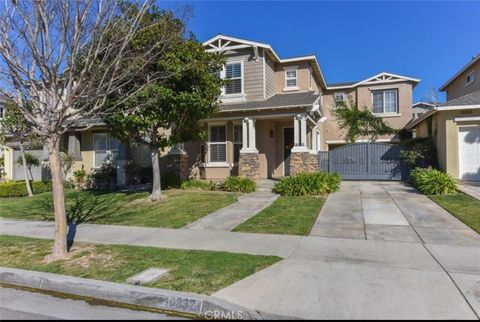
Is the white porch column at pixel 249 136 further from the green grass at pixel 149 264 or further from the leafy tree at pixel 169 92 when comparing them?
the green grass at pixel 149 264

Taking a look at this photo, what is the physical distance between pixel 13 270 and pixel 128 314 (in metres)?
2.84

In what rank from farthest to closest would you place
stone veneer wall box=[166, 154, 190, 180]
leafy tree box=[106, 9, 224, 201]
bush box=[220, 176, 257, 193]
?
stone veneer wall box=[166, 154, 190, 180]
bush box=[220, 176, 257, 193]
leafy tree box=[106, 9, 224, 201]

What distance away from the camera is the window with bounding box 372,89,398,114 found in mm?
26078

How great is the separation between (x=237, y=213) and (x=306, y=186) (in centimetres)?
358

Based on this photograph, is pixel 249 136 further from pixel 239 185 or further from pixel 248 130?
pixel 239 185

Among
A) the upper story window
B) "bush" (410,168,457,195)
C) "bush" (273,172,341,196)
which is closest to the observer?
"bush" (410,168,457,195)

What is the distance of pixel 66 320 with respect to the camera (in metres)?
4.14

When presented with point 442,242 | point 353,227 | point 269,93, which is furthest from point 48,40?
point 269,93

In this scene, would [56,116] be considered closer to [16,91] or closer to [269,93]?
[16,91]

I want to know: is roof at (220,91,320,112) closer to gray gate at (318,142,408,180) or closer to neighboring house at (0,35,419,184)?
neighboring house at (0,35,419,184)

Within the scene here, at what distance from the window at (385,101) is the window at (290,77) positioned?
9716 millimetres

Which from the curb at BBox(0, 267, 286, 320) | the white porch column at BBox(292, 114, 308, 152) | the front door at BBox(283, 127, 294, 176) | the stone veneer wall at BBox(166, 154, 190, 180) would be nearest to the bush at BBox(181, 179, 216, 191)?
the stone veneer wall at BBox(166, 154, 190, 180)

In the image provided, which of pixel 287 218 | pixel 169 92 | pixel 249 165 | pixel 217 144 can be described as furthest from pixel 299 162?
pixel 169 92

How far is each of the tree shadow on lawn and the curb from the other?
1.93 m
